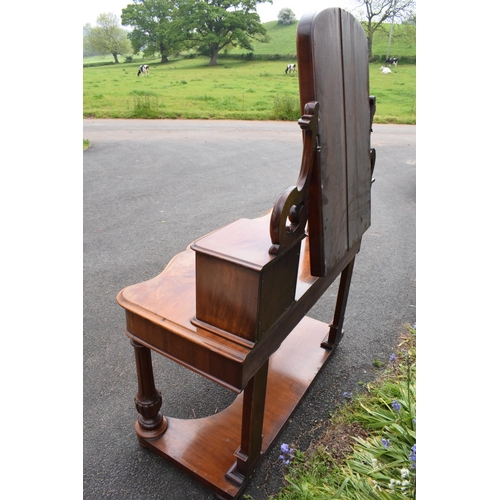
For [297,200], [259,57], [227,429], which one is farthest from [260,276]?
[259,57]

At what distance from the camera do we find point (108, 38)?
Answer: 26812 mm

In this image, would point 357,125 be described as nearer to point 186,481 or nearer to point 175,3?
point 186,481

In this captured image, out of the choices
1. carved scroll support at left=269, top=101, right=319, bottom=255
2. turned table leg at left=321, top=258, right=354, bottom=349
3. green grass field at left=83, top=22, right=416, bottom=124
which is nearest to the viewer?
carved scroll support at left=269, top=101, right=319, bottom=255

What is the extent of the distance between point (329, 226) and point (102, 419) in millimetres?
1754

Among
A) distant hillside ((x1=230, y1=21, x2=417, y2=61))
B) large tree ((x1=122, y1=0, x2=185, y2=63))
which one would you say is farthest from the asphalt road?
large tree ((x1=122, y1=0, x2=185, y2=63))

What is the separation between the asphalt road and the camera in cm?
204

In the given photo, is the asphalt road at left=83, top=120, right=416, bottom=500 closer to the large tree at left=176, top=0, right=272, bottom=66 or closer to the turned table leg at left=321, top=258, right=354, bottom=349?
the turned table leg at left=321, top=258, right=354, bottom=349

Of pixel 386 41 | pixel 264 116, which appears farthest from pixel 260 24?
pixel 264 116

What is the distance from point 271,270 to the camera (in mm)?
1255

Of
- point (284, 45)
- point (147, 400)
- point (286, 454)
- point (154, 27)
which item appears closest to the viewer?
point (147, 400)

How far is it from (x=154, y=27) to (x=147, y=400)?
101ft

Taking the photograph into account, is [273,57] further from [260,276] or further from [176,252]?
[260,276]

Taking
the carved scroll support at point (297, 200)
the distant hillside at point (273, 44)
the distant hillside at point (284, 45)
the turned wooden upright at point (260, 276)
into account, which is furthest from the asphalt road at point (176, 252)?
the distant hillside at point (273, 44)

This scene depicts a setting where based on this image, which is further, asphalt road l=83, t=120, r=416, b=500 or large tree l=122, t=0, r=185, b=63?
large tree l=122, t=0, r=185, b=63
